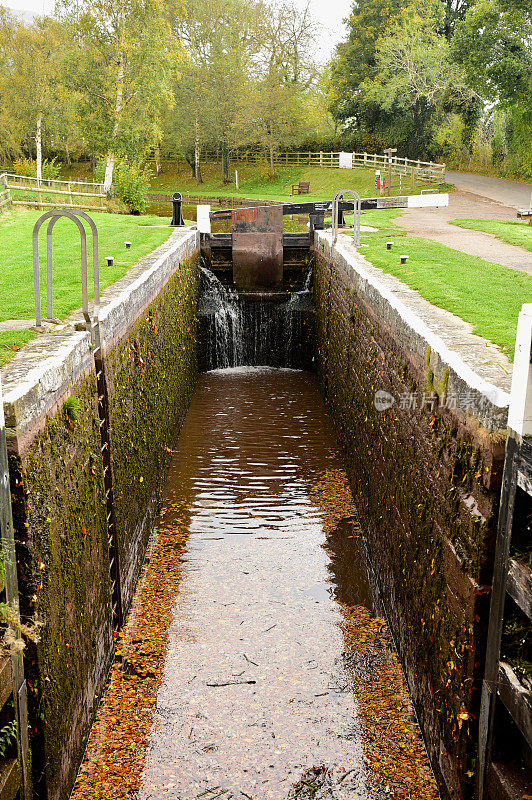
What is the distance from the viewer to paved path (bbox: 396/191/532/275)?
466 inches

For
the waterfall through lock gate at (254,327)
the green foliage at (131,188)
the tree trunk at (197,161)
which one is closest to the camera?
the waterfall through lock gate at (254,327)

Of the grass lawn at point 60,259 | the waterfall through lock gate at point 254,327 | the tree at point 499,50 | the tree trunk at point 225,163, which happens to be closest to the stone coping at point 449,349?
the grass lawn at point 60,259

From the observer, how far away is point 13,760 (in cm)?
371

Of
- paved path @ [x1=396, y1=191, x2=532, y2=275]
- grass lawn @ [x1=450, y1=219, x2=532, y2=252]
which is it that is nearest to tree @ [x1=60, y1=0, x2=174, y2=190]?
paved path @ [x1=396, y1=191, x2=532, y2=275]

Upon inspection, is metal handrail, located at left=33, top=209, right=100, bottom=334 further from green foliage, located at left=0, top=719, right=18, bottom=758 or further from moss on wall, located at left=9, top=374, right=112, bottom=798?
green foliage, located at left=0, top=719, right=18, bottom=758

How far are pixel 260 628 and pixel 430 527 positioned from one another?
6.86ft

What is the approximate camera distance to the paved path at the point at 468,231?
1184 cm

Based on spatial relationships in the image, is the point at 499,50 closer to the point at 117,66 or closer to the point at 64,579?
the point at 117,66

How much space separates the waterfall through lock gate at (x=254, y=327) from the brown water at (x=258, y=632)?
4844 millimetres

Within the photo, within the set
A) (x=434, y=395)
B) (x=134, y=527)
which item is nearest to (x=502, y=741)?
(x=434, y=395)

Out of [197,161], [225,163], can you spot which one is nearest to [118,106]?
[225,163]

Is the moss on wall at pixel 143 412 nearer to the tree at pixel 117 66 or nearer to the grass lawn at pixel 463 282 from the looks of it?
the grass lawn at pixel 463 282

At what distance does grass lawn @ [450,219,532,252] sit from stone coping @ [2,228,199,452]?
23.2 feet

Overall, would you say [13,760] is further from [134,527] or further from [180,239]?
[180,239]
